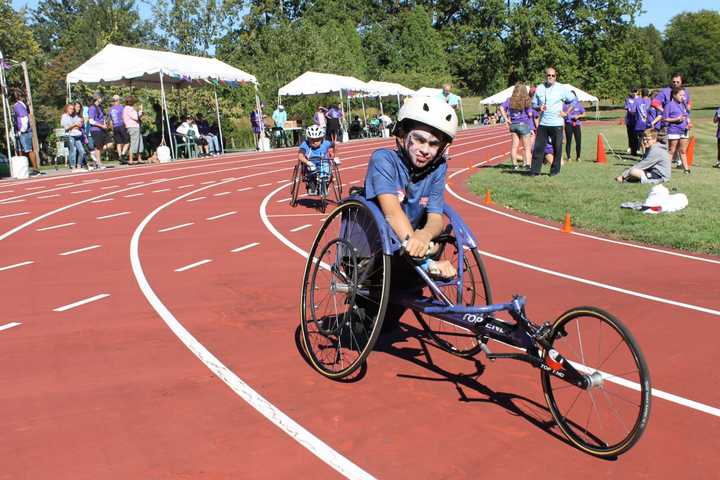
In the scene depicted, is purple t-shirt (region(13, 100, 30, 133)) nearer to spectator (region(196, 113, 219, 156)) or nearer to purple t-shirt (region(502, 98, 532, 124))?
spectator (region(196, 113, 219, 156))

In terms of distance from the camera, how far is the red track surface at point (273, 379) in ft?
11.9

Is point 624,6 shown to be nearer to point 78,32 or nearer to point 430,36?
point 430,36

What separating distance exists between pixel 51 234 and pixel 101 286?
4.04m

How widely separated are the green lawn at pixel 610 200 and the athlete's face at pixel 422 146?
5.88 meters

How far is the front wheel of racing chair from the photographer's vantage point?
448 cm

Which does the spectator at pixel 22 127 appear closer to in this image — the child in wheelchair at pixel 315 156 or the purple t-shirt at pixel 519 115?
the child in wheelchair at pixel 315 156

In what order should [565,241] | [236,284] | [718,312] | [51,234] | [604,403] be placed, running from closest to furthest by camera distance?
[604,403] < [718,312] < [236,284] < [565,241] < [51,234]

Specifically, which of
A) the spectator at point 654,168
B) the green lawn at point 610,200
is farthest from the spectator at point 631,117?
the spectator at point 654,168

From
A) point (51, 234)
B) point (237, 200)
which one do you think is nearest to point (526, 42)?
point (237, 200)

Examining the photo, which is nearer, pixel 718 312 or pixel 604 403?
pixel 604 403

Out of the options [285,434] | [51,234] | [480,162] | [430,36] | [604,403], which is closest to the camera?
[285,434]

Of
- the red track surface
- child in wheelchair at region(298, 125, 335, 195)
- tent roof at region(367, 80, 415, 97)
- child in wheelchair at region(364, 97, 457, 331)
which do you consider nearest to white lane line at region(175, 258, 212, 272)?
the red track surface

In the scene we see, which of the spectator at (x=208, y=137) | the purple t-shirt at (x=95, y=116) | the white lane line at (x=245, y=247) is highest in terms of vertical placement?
the purple t-shirt at (x=95, y=116)

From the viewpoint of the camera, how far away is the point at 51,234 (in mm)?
11031
